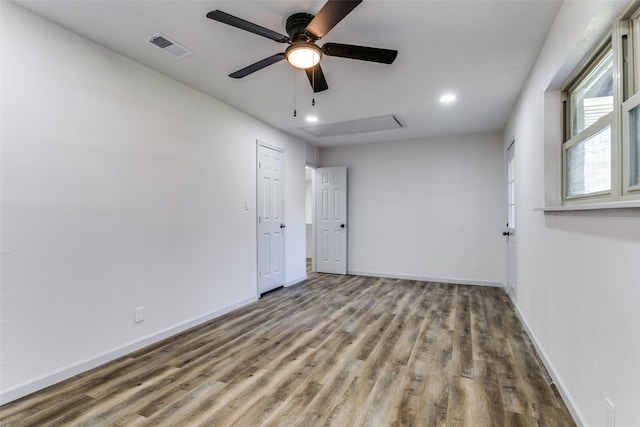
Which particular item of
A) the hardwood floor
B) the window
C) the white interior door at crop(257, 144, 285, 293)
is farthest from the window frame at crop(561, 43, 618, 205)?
the white interior door at crop(257, 144, 285, 293)

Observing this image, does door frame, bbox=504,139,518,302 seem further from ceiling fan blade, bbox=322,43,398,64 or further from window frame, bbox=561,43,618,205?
ceiling fan blade, bbox=322,43,398,64

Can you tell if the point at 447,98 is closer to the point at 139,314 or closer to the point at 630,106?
the point at 630,106

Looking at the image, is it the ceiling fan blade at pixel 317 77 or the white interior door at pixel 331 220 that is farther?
the white interior door at pixel 331 220

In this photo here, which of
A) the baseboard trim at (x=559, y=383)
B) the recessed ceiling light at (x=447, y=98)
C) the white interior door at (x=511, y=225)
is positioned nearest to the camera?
the baseboard trim at (x=559, y=383)

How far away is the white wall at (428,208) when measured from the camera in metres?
5.12

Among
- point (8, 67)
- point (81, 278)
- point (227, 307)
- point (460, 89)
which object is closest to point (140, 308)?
point (81, 278)

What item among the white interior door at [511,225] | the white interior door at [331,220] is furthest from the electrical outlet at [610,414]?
the white interior door at [331,220]

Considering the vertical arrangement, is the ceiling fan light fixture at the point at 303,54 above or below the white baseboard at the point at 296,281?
above

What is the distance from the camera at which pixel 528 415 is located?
6.10 ft

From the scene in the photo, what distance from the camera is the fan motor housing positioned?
204 cm

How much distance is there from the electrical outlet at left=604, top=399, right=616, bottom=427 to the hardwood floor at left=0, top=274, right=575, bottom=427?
48 cm

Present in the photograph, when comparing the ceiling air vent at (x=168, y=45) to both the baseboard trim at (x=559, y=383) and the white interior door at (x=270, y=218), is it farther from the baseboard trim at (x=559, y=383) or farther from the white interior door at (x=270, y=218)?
the baseboard trim at (x=559, y=383)

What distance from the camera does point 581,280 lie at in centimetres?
175

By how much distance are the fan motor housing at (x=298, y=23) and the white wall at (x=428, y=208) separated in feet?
12.9
